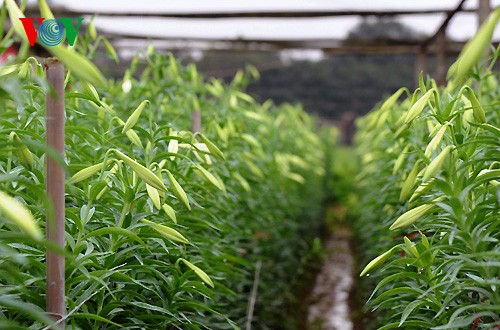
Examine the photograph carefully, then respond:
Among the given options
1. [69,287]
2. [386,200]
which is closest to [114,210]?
[69,287]

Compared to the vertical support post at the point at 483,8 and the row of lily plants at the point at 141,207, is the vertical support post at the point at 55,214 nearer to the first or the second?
the row of lily plants at the point at 141,207

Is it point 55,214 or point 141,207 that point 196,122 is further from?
point 55,214

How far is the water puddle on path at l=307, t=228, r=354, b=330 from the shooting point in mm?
3367

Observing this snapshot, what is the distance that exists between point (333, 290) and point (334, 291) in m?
0.02

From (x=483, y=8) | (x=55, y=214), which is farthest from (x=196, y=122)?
(x=483, y=8)

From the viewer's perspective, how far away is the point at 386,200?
7.59 feet

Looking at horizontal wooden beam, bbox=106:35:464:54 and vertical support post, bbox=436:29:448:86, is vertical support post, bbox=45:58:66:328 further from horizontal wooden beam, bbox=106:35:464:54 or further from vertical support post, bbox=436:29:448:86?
horizontal wooden beam, bbox=106:35:464:54

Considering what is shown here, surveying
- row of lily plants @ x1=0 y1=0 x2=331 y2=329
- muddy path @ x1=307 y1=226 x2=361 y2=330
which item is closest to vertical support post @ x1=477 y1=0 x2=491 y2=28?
row of lily plants @ x1=0 y1=0 x2=331 y2=329

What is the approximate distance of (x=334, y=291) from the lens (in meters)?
3.94

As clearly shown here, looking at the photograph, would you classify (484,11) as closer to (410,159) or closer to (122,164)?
(410,159)

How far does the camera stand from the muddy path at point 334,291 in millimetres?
3365

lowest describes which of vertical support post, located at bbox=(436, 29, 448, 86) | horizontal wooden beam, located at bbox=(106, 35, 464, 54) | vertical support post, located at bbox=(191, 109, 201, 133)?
vertical support post, located at bbox=(191, 109, 201, 133)

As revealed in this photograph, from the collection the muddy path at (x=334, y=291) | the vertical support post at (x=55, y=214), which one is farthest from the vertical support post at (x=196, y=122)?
the muddy path at (x=334, y=291)

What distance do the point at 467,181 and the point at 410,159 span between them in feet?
2.71
